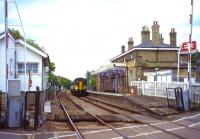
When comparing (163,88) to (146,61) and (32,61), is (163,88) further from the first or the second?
(146,61)

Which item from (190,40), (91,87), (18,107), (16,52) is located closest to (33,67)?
(16,52)

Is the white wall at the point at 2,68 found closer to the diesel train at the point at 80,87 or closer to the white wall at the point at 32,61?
the white wall at the point at 32,61

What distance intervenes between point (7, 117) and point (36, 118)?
118 cm

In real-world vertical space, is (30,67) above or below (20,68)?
above

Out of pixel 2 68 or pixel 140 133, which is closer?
pixel 140 133

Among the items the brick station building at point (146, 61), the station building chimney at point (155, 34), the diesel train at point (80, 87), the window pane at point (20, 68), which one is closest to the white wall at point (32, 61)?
the window pane at point (20, 68)

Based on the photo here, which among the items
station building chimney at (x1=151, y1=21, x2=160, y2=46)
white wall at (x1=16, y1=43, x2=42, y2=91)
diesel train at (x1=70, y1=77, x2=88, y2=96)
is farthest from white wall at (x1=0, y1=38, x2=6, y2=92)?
diesel train at (x1=70, y1=77, x2=88, y2=96)

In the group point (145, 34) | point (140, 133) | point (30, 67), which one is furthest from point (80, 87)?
point (140, 133)

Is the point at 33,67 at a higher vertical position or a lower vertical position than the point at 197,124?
higher

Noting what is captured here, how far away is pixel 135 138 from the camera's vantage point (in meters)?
14.4

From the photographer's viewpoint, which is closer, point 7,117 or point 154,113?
point 7,117

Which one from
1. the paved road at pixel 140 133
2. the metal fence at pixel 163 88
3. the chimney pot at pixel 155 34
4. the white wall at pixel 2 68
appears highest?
the chimney pot at pixel 155 34

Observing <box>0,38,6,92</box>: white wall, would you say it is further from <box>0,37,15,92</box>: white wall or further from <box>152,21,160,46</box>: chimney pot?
<box>152,21,160,46</box>: chimney pot

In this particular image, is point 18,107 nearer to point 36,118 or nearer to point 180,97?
point 36,118
